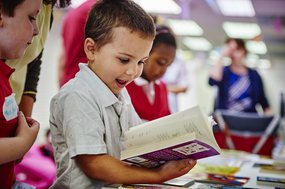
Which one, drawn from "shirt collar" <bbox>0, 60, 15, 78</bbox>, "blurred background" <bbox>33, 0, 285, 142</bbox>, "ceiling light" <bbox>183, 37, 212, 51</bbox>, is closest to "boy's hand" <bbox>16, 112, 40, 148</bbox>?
"shirt collar" <bbox>0, 60, 15, 78</bbox>

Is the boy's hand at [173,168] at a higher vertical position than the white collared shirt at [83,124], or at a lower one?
lower

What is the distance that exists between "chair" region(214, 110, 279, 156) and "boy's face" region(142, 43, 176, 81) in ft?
5.90

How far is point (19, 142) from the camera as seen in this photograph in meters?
1.00

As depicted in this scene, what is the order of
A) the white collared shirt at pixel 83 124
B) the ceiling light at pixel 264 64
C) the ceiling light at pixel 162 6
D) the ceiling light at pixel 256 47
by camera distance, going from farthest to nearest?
the ceiling light at pixel 264 64 → the ceiling light at pixel 256 47 → the ceiling light at pixel 162 6 → the white collared shirt at pixel 83 124

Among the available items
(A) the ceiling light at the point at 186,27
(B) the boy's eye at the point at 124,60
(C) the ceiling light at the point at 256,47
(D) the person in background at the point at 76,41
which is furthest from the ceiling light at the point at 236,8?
(B) the boy's eye at the point at 124,60

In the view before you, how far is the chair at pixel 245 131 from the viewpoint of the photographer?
3406mm

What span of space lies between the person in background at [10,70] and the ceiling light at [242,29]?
5.42 meters

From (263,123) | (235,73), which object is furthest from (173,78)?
(263,123)

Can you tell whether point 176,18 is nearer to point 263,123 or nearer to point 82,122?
point 263,123

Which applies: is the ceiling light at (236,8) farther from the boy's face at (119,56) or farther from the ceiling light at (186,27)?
the boy's face at (119,56)

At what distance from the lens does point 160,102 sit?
190cm

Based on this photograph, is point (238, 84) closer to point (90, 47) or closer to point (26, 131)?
point (90, 47)

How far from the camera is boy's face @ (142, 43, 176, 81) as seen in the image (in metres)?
1.74

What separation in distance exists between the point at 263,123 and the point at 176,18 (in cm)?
289
